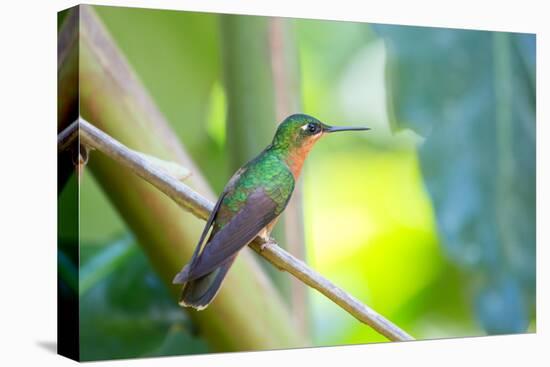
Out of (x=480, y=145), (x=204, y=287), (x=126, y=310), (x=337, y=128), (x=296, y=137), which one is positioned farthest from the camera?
(x=480, y=145)

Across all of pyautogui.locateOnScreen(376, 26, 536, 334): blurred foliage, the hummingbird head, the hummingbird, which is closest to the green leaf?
the hummingbird

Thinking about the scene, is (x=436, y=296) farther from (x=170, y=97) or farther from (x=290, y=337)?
(x=170, y=97)

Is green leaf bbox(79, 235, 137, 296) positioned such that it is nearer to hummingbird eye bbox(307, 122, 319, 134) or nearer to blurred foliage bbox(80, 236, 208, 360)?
blurred foliage bbox(80, 236, 208, 360)

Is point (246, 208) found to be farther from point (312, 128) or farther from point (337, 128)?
point (337, 128)

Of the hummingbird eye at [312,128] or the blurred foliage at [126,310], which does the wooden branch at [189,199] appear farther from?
the hummingbird eye at [312,128]

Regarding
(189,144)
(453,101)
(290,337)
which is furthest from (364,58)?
(290,337)

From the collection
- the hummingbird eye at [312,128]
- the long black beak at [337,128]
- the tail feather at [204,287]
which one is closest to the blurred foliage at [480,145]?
the long black beak at [337,128]

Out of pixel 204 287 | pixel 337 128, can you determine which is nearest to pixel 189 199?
pixel 204 287
